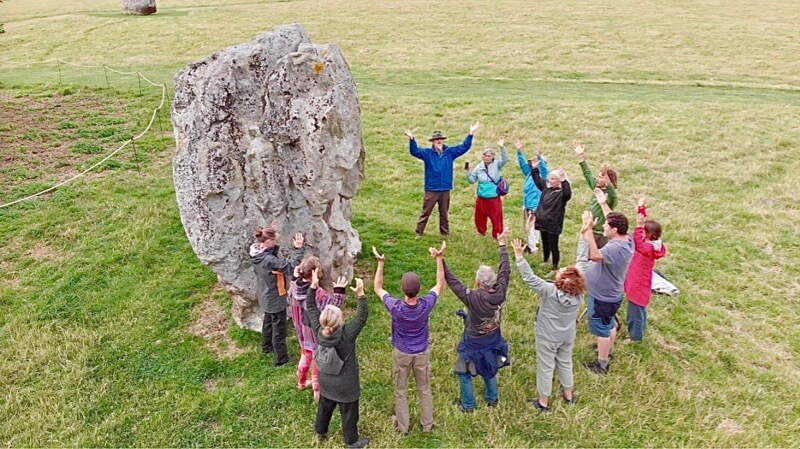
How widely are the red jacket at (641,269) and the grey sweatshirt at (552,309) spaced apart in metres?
1.74

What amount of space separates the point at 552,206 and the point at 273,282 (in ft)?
16.7

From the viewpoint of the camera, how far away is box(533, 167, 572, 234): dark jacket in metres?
10.3

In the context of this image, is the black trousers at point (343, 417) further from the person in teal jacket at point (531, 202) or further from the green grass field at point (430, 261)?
the person in teal jacket at point (531, 202)

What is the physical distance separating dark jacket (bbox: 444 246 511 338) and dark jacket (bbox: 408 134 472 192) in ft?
15.5

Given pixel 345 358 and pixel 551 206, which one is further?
pixel 551 206

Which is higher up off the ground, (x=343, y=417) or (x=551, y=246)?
(x=551, y=246)

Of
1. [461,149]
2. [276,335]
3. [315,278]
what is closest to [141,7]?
[461,149]

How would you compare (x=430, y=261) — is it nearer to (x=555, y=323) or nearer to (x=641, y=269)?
(x=641, y=269)

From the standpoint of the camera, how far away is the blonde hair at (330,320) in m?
6.38

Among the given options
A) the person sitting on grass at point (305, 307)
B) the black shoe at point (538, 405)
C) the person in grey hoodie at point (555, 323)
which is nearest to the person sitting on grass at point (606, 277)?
the person in grey hoodie at point (555, 323)

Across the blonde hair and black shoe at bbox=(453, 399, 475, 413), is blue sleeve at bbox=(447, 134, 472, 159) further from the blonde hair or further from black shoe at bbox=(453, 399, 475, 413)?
the blonde hair

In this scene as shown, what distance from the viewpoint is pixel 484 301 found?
6996mm

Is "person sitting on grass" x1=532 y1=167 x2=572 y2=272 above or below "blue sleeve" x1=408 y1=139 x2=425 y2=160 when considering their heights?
below

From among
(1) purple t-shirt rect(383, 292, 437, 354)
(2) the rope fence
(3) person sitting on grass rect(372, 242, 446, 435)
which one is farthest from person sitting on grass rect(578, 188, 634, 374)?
(2) the rope fence
